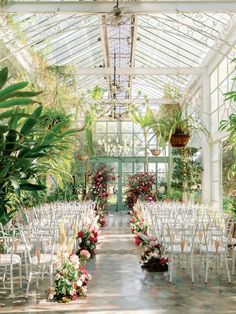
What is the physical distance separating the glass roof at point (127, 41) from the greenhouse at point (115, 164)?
0.05 meters

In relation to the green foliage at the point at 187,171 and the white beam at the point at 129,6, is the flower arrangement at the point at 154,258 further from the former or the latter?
the green foliage at the point at 187,171

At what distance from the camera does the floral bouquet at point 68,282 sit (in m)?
5.55

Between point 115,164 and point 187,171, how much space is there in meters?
8.08

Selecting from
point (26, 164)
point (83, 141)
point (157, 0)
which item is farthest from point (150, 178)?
point (26, 164)

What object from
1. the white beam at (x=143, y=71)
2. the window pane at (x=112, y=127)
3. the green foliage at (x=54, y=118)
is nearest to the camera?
the green foliage at (x=54, y=118)

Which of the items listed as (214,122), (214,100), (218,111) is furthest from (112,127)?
(218,111)

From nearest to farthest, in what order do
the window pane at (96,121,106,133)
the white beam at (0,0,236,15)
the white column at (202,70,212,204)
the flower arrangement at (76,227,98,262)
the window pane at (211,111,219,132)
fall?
1. the flower arrangement at (76,227,98,262)
2. the white beam at (0,0,236,15)
3. the window pane at (211,111,219,132)
4. the white column at (202,70,212,204)
5. the window pane at (96,121,106,133)

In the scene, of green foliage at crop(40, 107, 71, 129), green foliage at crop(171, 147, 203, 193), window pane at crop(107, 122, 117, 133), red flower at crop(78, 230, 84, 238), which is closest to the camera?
green foliage at crop(40, 107, 71, 129)

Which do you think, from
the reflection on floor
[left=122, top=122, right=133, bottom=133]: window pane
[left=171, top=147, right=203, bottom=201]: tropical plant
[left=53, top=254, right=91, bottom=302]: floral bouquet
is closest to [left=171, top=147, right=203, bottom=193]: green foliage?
[left=171, top=147, right=203, bottom=201]: tropical plant

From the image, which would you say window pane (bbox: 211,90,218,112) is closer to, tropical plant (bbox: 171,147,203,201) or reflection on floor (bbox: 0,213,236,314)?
→ tropical plant (bbox: 171,147,203,201)

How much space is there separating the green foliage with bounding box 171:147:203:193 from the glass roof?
2.70 meters

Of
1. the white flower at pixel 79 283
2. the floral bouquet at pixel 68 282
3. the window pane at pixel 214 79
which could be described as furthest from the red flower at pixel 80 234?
the window pane at pixel 214 79

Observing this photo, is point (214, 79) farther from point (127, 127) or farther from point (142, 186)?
point (127, 127)

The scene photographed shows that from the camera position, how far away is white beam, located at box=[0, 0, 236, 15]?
873cm
